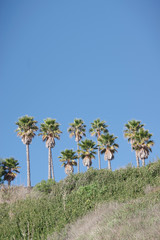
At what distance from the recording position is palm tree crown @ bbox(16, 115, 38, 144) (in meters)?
44.2

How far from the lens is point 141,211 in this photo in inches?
343

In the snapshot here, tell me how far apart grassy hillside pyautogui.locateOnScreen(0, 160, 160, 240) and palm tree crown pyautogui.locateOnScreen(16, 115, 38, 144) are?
82.8 ft

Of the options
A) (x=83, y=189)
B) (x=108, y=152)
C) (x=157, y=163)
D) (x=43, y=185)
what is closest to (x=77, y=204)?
A: (x=83, y=189)

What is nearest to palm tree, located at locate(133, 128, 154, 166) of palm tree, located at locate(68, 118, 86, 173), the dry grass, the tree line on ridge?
the tree line on ridge

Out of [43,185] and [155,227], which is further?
[43,185]

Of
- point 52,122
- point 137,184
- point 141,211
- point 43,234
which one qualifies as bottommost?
point 43,234

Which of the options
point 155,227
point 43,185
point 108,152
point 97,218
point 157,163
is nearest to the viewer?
point 155,227

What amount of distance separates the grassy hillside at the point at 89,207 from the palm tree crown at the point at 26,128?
25.2 metres

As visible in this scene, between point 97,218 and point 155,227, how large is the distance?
3.18 metres

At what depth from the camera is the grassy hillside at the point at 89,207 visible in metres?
8.84

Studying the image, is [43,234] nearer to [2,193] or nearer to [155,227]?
[155,227]

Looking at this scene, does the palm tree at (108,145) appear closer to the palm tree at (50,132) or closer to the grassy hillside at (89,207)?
the palm tree at (50,132)

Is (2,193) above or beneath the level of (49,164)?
beneath

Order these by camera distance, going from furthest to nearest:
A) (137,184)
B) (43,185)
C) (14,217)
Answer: (43,185)
(137,184)
(14,217)
